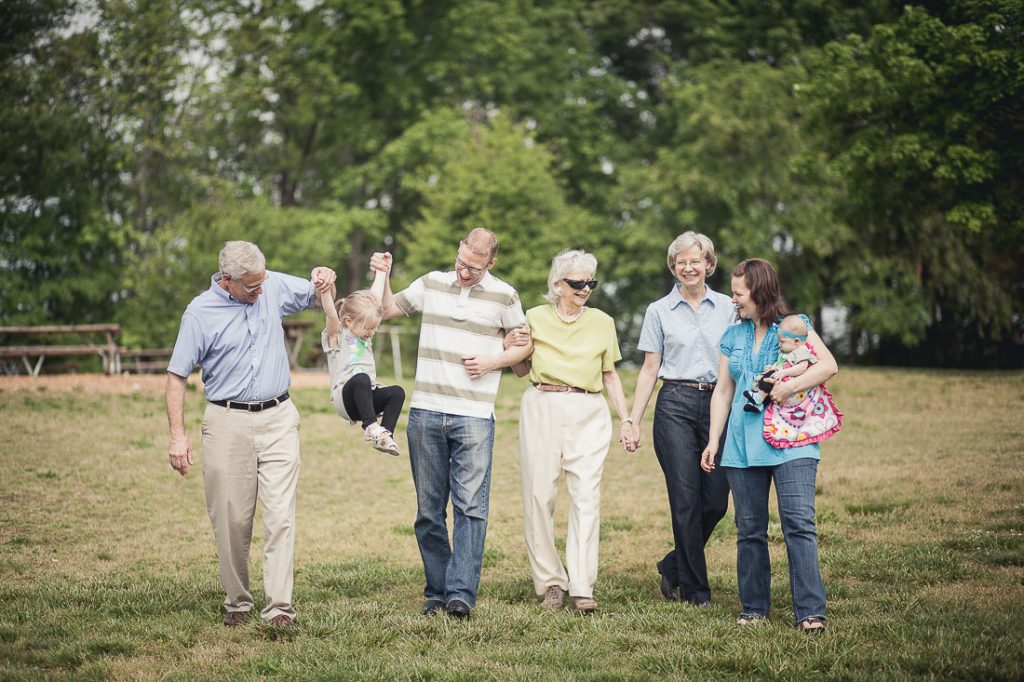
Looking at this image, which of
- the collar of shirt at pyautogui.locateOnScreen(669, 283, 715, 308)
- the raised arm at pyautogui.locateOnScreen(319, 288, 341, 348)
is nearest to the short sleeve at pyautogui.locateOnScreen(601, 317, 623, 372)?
the collar of shirt at pyautogui.locateOnScreen(669, 283, 715, 308)

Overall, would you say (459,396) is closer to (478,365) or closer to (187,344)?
(478,365)

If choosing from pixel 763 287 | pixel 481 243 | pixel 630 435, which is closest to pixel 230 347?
pixel 481 243

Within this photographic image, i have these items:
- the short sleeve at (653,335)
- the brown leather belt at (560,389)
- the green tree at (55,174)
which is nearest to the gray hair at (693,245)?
the short sleeve at (653,335)

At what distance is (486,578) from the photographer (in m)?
7.19

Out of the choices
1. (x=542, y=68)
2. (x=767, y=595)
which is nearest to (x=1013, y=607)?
(x=767, y=595)

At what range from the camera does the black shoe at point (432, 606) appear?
597 centimetres

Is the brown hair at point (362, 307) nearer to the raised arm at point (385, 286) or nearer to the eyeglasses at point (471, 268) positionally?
the raised arm at point (385, 286)

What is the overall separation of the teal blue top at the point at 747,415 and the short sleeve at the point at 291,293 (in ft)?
8.12

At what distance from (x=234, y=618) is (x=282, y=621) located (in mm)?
343

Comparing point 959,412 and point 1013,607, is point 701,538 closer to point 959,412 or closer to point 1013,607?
point 1013,607

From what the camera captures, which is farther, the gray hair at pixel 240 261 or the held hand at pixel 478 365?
the held hand at pixel 478 365

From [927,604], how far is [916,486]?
4504mm

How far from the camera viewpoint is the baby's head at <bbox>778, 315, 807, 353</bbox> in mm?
5457

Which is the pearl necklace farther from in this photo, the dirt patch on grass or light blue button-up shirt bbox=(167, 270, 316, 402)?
the dirt patch on grass
